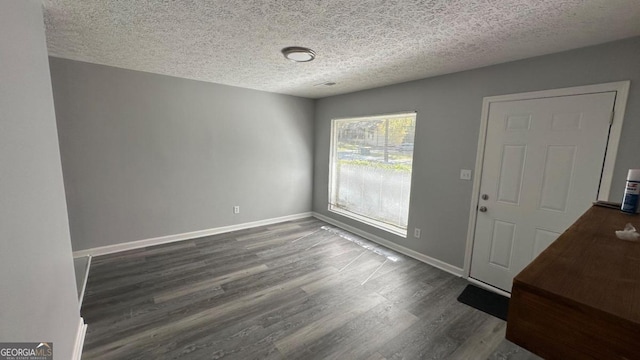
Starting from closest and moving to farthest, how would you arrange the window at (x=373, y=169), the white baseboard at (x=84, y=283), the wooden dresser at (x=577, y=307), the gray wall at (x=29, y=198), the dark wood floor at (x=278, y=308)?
the wooden dresser at (x=577, y=307) → the gray wall at (x=29, y=198) → the dark wood floor at (x=278, y=308) → the white baseboard at (x=84, y=283) → the window at (x=373, y=169)

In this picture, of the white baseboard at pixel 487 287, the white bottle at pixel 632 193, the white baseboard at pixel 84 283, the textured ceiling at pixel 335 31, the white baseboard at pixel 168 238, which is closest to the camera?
the white bottle at pixel 632 193

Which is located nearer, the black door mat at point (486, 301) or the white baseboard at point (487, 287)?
the black door mat at point (486, 301)

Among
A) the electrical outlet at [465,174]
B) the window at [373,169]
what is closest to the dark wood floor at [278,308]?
the window at [373,169]

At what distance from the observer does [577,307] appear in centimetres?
50

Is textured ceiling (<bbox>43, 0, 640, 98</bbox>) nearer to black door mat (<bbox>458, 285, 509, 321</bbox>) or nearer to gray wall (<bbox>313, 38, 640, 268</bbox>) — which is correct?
gray wall (<bbox>313, 38, 640, 268</bbox>)

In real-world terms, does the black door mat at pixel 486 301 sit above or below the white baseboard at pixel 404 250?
below

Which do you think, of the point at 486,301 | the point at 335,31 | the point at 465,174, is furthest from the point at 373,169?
the point at 335,31

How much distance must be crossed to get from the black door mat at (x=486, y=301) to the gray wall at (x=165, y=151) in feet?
10.8

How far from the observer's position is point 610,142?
1979 millimetres

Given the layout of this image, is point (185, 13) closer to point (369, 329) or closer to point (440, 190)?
point (369, 329)

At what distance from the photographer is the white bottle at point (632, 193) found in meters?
1.34

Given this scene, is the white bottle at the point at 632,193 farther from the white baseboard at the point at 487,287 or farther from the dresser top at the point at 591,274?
the white baseboard at the point at 487,287

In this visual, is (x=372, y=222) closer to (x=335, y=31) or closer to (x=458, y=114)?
(x=458, y=114)

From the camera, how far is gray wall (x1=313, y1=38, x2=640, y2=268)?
75.9 inches
